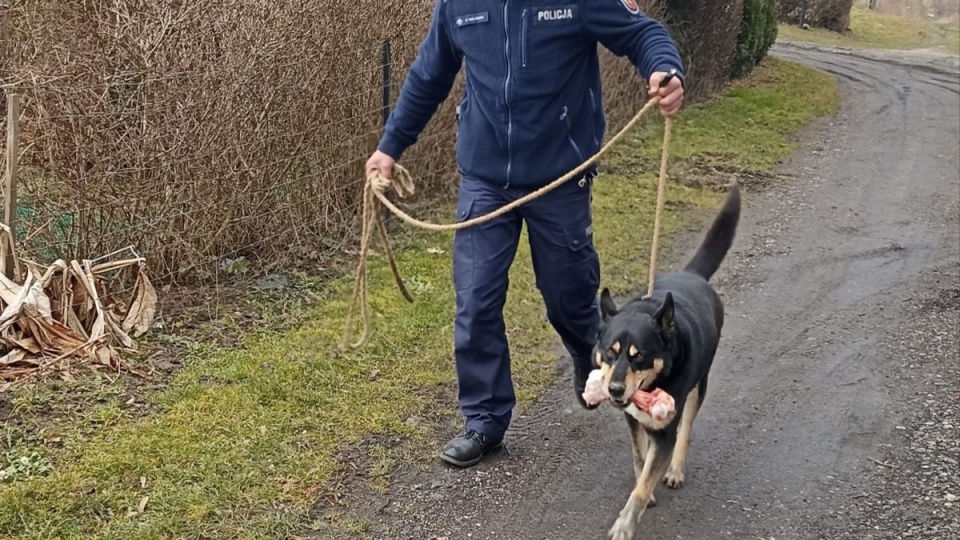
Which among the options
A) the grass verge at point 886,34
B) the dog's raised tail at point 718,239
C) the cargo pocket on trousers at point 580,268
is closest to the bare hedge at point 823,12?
the grass verge at point 886,34

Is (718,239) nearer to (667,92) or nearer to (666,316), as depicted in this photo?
(666,316)

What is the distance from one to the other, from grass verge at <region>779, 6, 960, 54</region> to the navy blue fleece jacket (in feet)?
80.2

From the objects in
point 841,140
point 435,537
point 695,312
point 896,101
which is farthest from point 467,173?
point 896,101

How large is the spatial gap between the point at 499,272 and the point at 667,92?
1.10 m

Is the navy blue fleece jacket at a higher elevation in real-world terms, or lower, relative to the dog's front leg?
higher

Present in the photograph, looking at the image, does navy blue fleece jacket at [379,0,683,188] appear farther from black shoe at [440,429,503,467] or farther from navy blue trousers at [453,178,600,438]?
black shoe at [440,429,503,467]

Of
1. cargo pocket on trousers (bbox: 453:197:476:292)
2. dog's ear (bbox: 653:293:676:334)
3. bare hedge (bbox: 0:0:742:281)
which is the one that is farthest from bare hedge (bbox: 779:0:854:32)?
dog's ear (bbox: 653:293:676:334)

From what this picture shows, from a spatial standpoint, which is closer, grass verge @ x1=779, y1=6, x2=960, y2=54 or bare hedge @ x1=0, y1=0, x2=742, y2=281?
bare hedge @ x1=0, y1=0, x2=742, y2=281

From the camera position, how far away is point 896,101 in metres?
15.8

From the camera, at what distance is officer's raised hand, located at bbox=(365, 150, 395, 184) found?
4.10 m

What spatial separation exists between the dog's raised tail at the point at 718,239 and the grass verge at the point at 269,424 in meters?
1.10

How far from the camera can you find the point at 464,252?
13.4 feet

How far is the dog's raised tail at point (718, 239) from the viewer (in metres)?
4.48

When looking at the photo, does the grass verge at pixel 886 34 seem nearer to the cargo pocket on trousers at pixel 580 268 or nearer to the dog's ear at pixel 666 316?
the cargo pocket on trousers at pixel 580 268
